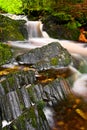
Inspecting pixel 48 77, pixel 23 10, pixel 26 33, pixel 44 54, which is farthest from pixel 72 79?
pixel 23 10

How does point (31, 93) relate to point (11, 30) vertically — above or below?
above

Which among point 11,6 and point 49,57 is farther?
point 11,6

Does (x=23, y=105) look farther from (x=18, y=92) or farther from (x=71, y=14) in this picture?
(x=71, y=14)

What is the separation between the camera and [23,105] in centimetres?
554

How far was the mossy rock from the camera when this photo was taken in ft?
33.4

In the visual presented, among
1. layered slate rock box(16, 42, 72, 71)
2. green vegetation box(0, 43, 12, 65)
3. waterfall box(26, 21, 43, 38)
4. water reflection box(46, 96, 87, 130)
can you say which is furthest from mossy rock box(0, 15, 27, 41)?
water reflection box(46, 96, 87, 130)

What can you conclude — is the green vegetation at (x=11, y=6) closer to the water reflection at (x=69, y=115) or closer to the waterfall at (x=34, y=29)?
the waterfall at (x=34, y=29)

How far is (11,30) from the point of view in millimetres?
10219

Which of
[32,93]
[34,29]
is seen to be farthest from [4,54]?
[34,29]

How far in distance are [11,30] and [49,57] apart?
2899 millimetres

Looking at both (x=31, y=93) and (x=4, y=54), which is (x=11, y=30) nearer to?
(x=4, y=54)

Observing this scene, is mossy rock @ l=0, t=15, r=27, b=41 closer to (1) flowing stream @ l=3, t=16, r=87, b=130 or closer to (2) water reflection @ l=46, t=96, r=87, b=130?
(1) flowing stream @ l=3, t=16, r=87, b=130

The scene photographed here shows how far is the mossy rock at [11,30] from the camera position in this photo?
10172mm

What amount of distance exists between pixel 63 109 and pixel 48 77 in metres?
1.34
